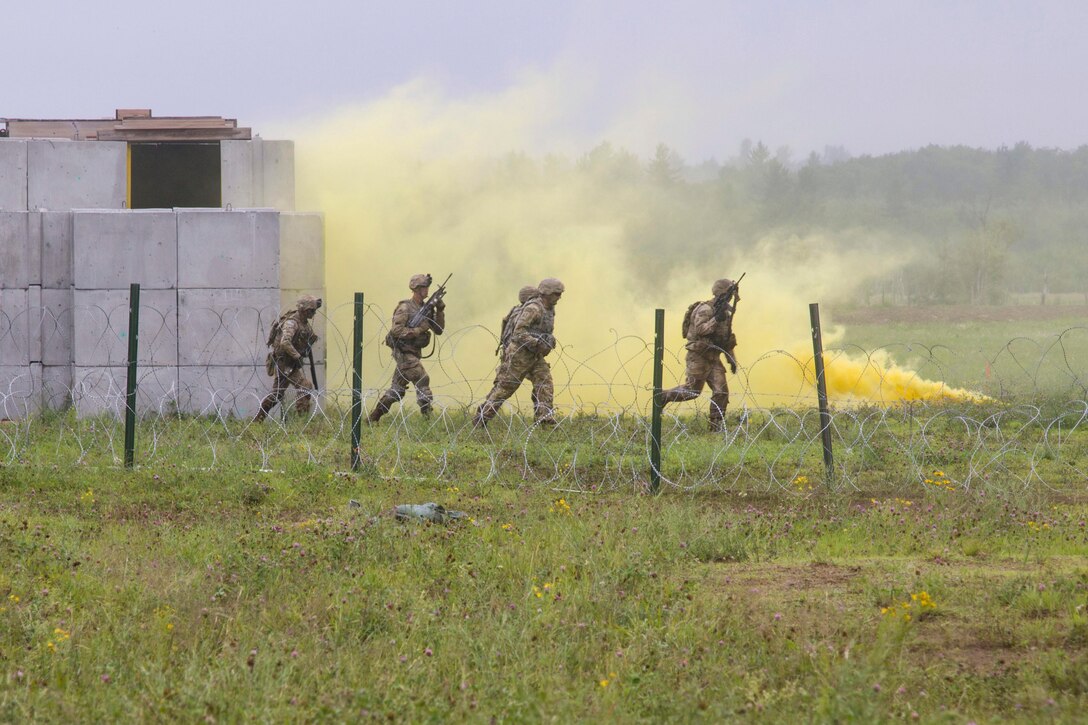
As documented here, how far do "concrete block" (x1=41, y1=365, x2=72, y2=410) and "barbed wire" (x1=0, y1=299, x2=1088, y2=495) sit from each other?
0.02m

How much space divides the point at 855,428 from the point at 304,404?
6.64 meters

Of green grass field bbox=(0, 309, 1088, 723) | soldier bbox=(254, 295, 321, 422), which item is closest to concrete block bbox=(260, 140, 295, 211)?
soldier bbox=(254, 295, 321, 422)

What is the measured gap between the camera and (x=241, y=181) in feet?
57.4

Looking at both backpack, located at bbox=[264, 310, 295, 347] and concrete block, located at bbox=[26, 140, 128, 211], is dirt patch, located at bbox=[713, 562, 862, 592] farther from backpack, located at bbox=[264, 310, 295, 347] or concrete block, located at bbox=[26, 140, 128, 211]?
concrete block, located at bbox=[26, 140, 128, 211]

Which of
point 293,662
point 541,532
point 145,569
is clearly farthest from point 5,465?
point 293,662

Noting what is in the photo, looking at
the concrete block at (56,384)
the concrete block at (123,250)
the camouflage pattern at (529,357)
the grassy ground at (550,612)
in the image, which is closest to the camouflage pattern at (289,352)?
the concrete block at (123,250)

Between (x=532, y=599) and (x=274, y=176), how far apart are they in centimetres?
1171

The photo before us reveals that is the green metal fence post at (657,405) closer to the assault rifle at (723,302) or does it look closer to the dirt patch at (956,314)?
the assault rifle at (723,302)

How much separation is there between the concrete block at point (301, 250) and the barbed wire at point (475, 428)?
658mm

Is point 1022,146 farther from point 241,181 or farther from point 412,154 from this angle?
point 241,181

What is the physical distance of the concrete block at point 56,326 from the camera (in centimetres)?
1653

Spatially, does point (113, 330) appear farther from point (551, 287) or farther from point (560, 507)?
point (560, 507)

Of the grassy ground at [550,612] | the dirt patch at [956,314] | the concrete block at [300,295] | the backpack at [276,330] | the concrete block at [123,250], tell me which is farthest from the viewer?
the dirt patch at [956,314]

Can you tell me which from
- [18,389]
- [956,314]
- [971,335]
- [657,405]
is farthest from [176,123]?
[956,314]
